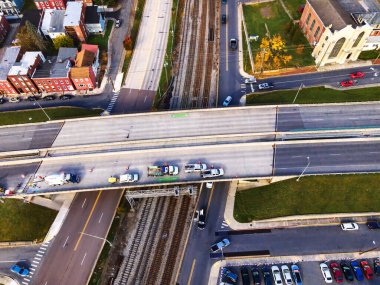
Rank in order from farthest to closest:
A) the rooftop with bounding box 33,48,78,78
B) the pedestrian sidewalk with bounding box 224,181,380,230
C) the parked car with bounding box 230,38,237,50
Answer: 1. the parked car with bounding box 230,38,237,50
2. the rooftop with bounding box 33,48,78,78
3. the pedestrian sidewalk with bounding box 224,181,380,230

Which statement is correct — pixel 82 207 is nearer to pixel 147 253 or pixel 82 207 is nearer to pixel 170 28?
pixel 147 253

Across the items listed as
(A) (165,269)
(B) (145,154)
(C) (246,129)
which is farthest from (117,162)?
(C) (246,129)

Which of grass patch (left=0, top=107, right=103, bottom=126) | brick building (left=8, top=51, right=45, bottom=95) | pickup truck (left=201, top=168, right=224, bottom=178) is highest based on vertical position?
brick building (left=8, top=51, right=45, bottom=95)

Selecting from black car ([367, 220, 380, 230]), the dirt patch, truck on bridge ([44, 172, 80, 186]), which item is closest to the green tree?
truck on bridge ([44, 172, 80, 186])

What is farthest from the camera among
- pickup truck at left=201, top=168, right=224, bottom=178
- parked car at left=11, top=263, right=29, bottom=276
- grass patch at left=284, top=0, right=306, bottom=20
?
grass patch at left=284, top=0, right=306, bottom=20

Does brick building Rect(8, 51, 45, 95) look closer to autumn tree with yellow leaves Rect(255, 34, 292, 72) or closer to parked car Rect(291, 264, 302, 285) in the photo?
autumn tree with yellow leaves Rect(255, 34, 292, 72)
